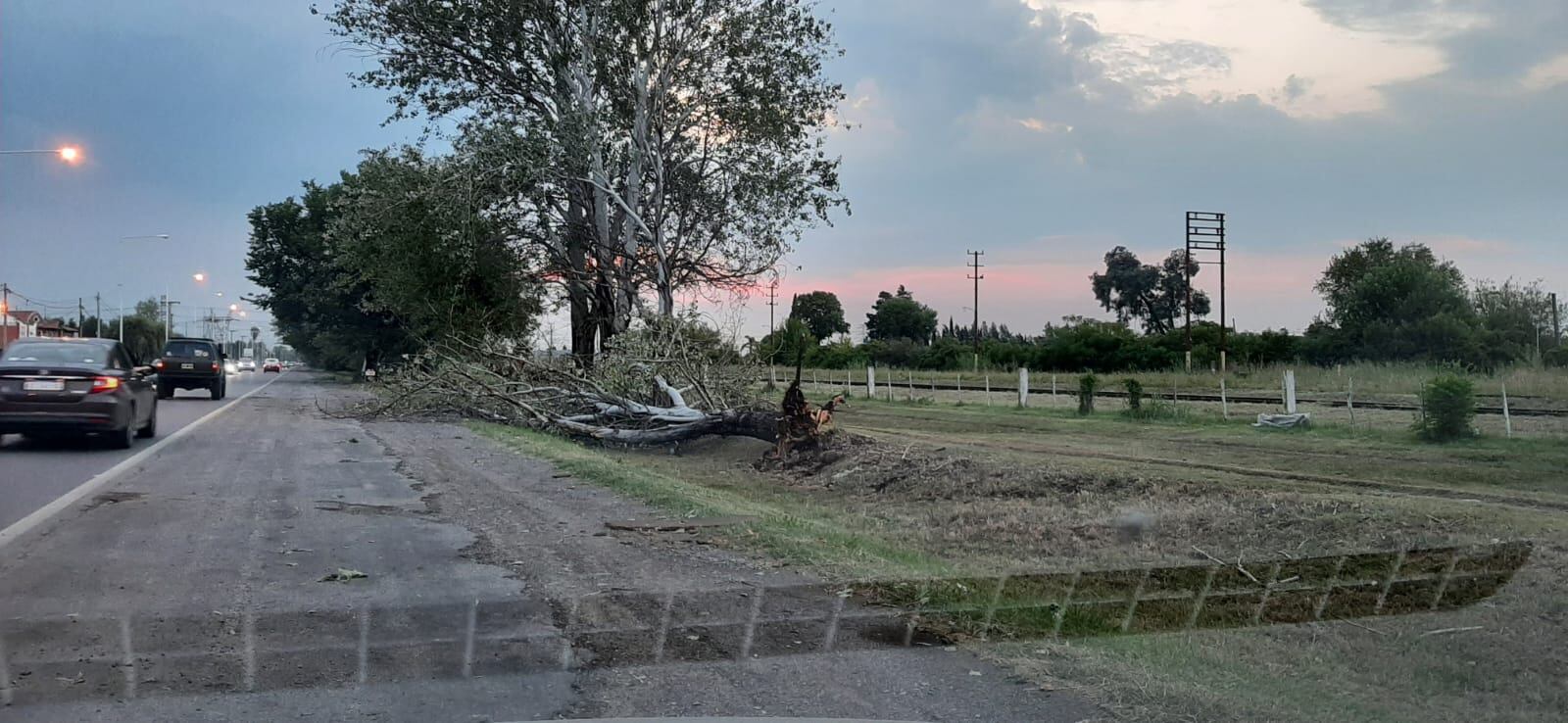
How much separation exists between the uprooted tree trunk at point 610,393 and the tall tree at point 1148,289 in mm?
76920

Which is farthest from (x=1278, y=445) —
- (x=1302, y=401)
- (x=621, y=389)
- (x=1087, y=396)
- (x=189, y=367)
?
(x=189, y=367)

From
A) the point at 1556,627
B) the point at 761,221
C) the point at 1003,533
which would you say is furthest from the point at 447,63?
the point at 1556,627

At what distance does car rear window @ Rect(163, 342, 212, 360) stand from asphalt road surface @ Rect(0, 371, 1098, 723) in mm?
24847

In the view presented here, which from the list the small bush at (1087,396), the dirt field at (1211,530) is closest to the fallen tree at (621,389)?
the dirt field at (1211,530)

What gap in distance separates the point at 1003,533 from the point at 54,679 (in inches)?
300

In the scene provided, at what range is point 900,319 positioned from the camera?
98.6 meters

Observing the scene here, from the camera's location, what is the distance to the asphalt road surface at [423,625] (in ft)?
17.4

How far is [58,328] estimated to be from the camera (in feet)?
363

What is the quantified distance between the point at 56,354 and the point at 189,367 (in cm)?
1938

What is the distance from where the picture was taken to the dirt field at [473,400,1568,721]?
5816mm

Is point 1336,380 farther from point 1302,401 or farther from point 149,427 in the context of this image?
point 149,427

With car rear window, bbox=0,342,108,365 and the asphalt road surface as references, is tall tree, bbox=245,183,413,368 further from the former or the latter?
the asphalt road surface

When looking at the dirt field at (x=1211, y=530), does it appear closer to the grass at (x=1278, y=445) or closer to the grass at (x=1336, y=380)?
the grass at (x=1278, y=445)

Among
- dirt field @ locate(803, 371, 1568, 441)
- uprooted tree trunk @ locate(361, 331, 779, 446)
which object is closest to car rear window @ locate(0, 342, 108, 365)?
uprooted tree trunk @ locate(361, 331, 779, 446)
